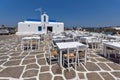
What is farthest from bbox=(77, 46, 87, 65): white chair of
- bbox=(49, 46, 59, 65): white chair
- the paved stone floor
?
bbox=(49, 46, 59, 65): white chair

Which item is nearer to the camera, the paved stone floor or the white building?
the paved stone floor

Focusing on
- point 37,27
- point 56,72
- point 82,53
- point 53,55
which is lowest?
point 56,72

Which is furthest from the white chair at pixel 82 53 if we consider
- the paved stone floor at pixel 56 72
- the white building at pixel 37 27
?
the white building at pixel 37 27

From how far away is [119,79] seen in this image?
12.4 feet

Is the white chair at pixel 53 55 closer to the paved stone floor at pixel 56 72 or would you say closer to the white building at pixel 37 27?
the paved stone floor at pixel 56 72

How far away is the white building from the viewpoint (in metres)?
23.3

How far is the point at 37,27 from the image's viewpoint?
23.9 meters

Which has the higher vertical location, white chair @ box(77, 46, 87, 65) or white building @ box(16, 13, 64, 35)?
white building @ box(16, 13, 64, 35)

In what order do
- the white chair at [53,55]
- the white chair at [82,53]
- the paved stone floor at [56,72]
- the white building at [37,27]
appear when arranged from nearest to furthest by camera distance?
the paved stone floor at [56,72]
the white chair at [82,53]
the white chair at [53,55]
the white building at [37,27]

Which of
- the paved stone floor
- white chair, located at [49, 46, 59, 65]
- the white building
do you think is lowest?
the paved stone floor

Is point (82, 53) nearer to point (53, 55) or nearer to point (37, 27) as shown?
point (53, 55)

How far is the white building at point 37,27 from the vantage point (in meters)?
23.3

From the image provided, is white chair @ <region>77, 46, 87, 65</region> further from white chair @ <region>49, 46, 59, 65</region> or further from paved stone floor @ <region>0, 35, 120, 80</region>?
white chair @ <region>49, 46, 59, 65</region>

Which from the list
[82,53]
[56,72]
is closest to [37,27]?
[82,53]
